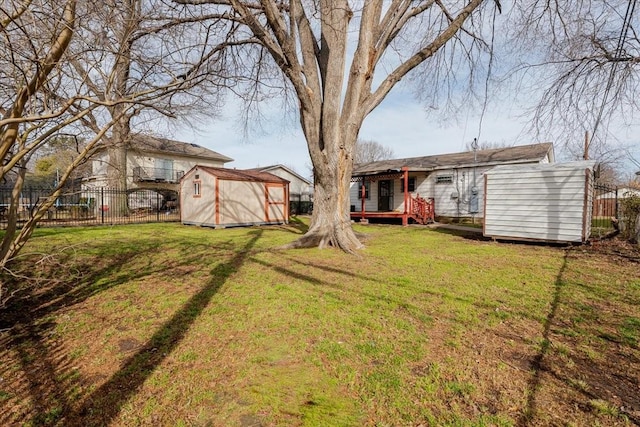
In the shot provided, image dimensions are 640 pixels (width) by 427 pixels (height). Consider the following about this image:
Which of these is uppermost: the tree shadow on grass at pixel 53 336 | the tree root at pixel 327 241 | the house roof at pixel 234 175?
the house roof at pixel 234 175

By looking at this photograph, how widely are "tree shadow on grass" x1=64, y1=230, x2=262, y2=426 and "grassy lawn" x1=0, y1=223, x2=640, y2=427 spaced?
0.04ft

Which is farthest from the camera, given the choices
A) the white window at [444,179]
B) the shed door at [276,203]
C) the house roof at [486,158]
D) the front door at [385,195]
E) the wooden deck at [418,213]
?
the front door at [385,195]

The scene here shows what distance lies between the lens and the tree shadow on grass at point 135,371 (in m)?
2.15

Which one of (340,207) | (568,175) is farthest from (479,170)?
(340,207)

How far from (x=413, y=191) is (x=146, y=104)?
1701 centimetres

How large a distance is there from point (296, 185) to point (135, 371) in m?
31.0

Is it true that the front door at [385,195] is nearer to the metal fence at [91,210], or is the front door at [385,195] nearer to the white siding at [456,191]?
the white siding at [456,191]

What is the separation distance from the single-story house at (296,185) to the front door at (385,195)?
837cm

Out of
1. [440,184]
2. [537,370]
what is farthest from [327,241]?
[440,184]

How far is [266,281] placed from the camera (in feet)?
17.9

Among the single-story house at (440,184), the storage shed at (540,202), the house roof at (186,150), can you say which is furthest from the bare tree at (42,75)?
the house roof at (186,150)

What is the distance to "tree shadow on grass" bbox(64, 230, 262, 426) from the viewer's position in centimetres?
215

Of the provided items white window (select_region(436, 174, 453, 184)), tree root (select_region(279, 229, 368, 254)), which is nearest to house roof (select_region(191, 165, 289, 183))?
tree root (select_region(279, 229, 368, 254))

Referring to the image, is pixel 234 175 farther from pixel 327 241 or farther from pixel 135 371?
pixel 135 371
